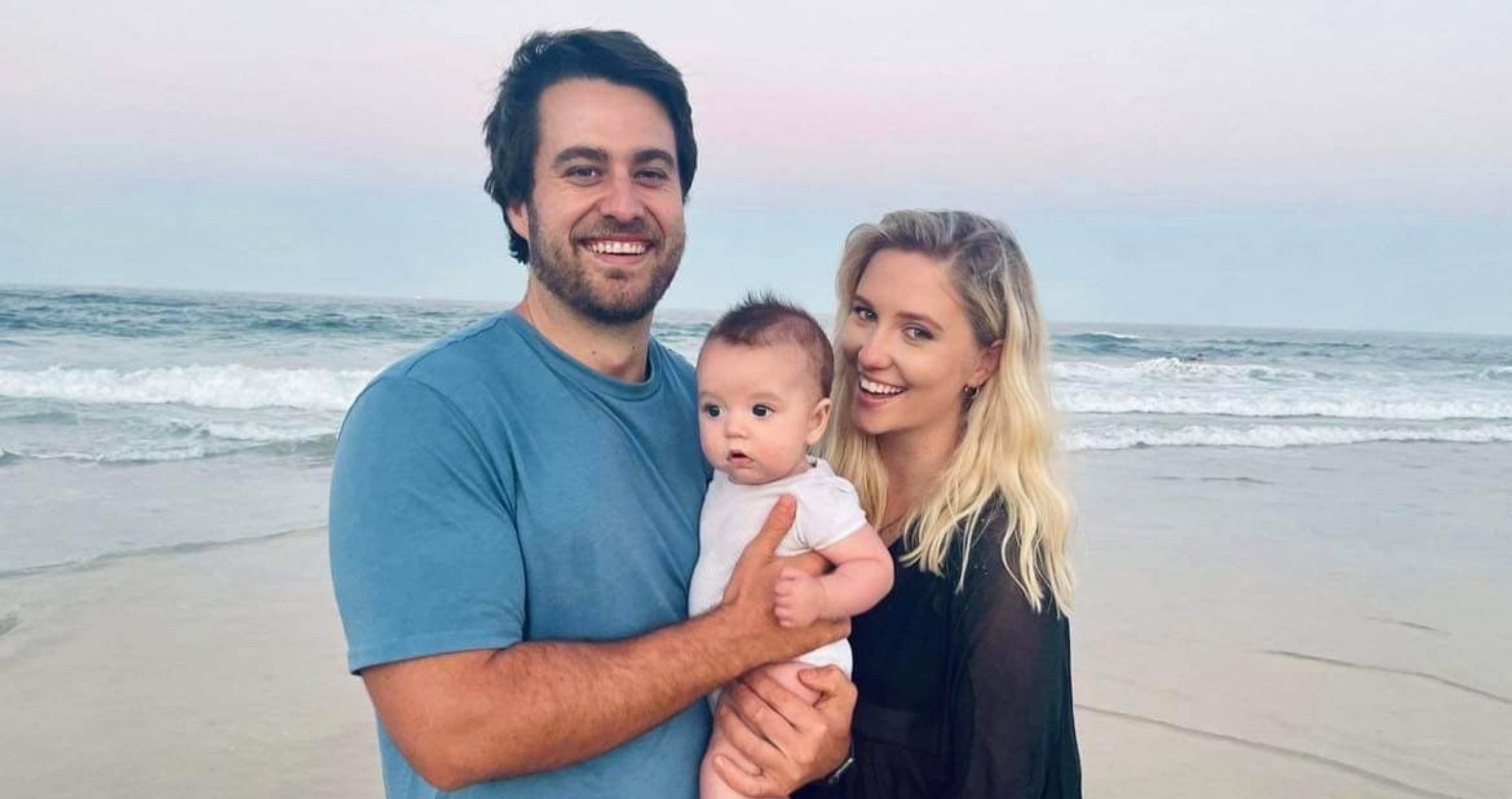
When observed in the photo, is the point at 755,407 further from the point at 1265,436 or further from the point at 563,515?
the point at 1265,436

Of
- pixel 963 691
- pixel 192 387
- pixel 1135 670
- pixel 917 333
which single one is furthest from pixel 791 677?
pixel 192 387

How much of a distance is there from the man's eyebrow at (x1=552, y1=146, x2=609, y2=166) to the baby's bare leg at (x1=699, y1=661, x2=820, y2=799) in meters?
1.18

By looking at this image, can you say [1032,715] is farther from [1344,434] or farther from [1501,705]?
[1344,434]

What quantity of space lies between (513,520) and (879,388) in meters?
1.10

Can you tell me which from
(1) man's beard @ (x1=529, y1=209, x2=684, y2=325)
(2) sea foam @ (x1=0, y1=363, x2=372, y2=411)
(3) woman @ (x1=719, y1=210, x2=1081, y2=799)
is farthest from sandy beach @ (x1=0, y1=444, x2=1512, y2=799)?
(2) sea foam @ (x1=0, y1=363, x2=372, y2=411)

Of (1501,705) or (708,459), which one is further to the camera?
(1501,705)

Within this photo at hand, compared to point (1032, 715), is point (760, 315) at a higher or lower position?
higher

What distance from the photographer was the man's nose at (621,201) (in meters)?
2.57

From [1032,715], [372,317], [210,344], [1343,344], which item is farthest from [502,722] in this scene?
[1343,344]

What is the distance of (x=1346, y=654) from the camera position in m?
6.72

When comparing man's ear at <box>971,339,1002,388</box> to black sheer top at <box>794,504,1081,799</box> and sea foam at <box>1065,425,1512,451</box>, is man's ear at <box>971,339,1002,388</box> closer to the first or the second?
black sheer top at <box>794,504,1081,799</box>

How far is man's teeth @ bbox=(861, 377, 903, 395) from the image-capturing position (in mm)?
2916

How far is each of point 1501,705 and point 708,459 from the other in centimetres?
536

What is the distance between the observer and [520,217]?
9.14 feet
